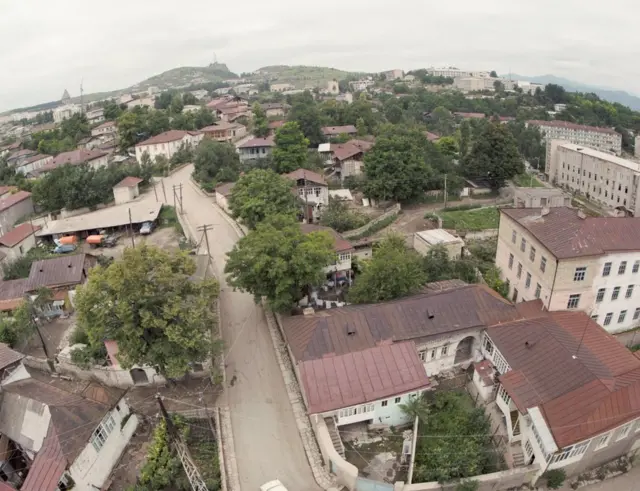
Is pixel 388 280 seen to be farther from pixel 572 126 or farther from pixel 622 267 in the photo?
pixel 572 126

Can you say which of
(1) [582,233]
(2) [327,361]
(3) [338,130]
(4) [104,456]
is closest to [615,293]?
(1) [582,233]

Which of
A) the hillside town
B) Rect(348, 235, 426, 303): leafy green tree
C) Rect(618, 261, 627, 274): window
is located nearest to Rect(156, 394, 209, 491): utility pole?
the hillside town

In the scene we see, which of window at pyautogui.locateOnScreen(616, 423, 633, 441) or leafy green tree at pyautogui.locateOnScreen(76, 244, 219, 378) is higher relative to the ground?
leafy green tree at pyautogui.locateOnScreen(76, 244, 219, 378)

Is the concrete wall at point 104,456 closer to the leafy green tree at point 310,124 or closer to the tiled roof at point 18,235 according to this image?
Answer: the tiled roof at point 18,235

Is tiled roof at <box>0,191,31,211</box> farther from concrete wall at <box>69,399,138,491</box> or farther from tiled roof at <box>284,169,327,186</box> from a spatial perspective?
concrete wall at <box>69,399,138,491</box>

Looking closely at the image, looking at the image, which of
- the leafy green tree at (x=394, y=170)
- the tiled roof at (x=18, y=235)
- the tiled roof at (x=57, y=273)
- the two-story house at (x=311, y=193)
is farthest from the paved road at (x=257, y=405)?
the tiled roof at (x=18, y=235)

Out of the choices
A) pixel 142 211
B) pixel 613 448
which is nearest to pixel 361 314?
pixel 613 448
